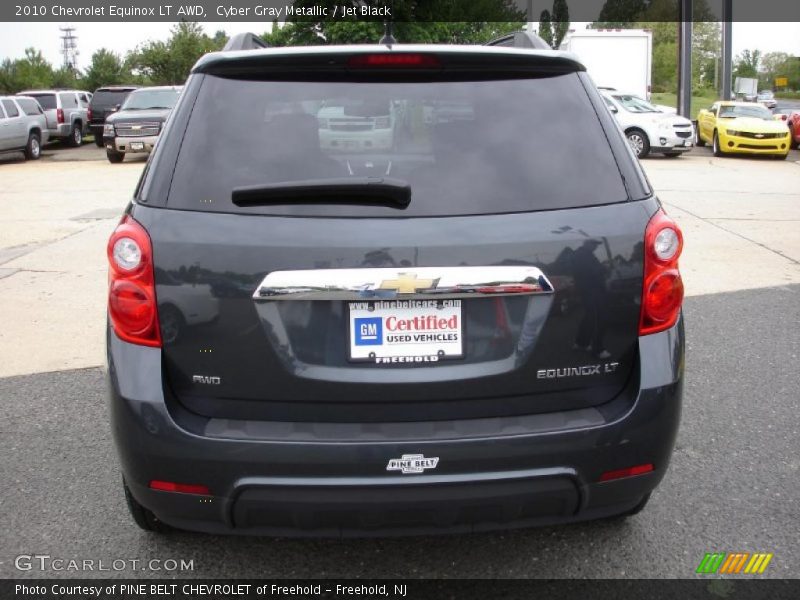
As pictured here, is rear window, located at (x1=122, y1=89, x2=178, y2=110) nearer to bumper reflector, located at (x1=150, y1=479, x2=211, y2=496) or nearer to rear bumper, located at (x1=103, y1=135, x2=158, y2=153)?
rear bumper, located at (x1=103, y1=135, x2=158, y2=153)

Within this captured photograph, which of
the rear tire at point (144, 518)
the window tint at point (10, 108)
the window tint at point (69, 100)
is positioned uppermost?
the window tint at point (69, 100)

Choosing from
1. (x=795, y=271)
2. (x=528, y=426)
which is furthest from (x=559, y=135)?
(x=795, y=271)

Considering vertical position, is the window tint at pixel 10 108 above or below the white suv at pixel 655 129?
above

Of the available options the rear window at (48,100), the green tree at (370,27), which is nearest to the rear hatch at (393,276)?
the rear window at (48,100)

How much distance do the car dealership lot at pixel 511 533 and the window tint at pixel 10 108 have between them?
54.4ft

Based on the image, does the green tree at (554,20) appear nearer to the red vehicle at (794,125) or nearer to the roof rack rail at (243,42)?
the red vehicle at (794,125)

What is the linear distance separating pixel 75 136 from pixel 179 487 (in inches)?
1157

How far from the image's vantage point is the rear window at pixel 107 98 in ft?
91.6

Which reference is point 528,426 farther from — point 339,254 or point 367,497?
point 339,254

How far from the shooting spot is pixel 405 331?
7.88 feet

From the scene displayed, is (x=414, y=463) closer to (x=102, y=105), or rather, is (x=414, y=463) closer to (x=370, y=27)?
(x=102, y=105)

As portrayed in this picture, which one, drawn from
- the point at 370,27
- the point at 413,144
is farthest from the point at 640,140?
the point at 370,27

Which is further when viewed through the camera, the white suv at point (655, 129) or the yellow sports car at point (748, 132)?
the yellow sports car at point (748, 132)

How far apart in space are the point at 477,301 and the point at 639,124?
21.0m
